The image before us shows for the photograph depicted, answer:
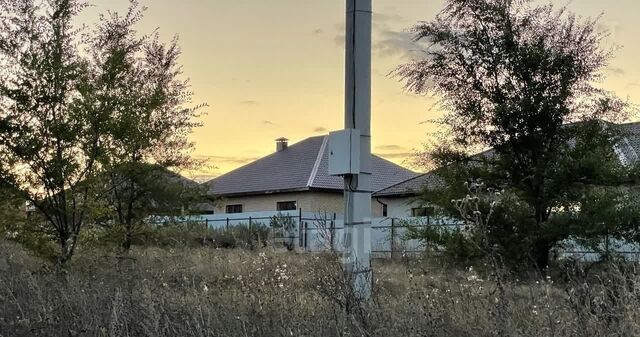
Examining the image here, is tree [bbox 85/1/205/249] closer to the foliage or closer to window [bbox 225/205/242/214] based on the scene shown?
the foliage

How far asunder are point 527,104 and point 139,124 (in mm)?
5738

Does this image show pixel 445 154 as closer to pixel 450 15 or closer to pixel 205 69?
pixel 450 15

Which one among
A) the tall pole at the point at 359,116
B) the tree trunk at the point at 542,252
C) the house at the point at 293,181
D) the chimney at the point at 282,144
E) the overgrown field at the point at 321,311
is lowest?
the overgrown field at the point at 321,311

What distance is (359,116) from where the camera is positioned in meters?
5.29

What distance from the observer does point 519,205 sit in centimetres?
1089

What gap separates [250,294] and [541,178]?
23.0 ft

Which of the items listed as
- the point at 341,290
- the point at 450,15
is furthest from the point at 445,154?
the point at 341,290

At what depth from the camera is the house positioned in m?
31.2

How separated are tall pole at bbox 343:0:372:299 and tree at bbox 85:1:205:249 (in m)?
4.16

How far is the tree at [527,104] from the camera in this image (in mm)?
10633

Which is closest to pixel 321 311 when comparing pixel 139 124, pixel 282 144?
pixel 139 124

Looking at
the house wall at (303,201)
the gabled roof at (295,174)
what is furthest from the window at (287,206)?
the gabled roof at (295,174)

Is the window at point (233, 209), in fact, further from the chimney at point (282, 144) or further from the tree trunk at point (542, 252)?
the tree trunk at point (542, 252)

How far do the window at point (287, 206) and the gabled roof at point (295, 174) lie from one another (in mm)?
683
